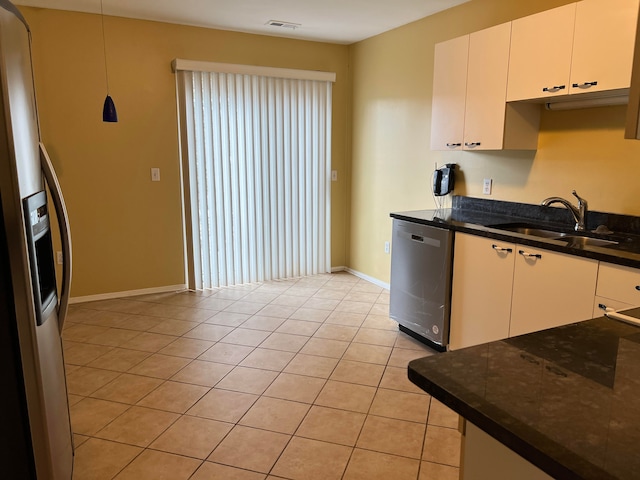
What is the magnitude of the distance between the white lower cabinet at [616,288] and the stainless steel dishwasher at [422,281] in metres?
0.99

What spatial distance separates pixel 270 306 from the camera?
13.9 ft

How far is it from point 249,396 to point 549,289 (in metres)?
1.77

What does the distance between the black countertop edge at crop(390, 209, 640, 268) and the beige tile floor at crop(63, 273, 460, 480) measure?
0.93 m

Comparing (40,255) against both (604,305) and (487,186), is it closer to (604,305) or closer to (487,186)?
(604,305)

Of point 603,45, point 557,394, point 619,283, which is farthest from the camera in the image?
point 603,45

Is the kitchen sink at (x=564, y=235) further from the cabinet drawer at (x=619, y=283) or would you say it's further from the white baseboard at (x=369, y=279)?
the white baseboard at (x=369, y=279)

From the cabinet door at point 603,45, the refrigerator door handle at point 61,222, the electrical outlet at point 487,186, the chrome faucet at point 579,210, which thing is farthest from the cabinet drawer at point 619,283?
the refrigerator door handle at point 61,222

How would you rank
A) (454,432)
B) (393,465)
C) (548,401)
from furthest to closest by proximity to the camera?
1. (454,432)
2. (393,465)
3. (548,401)

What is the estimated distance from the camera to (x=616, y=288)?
7.18 feet

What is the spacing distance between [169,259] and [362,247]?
205 centimetres

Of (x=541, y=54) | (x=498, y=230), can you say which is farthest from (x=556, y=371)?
(x=541, y=54)

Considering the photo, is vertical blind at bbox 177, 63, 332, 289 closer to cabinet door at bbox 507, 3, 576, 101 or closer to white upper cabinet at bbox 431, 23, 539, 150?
white upper cabinet at bbox 431, 23, 539, 150

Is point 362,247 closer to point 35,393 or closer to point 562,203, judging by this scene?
point 562,203

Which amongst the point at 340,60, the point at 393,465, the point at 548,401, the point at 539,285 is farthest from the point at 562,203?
the point at 340,60
